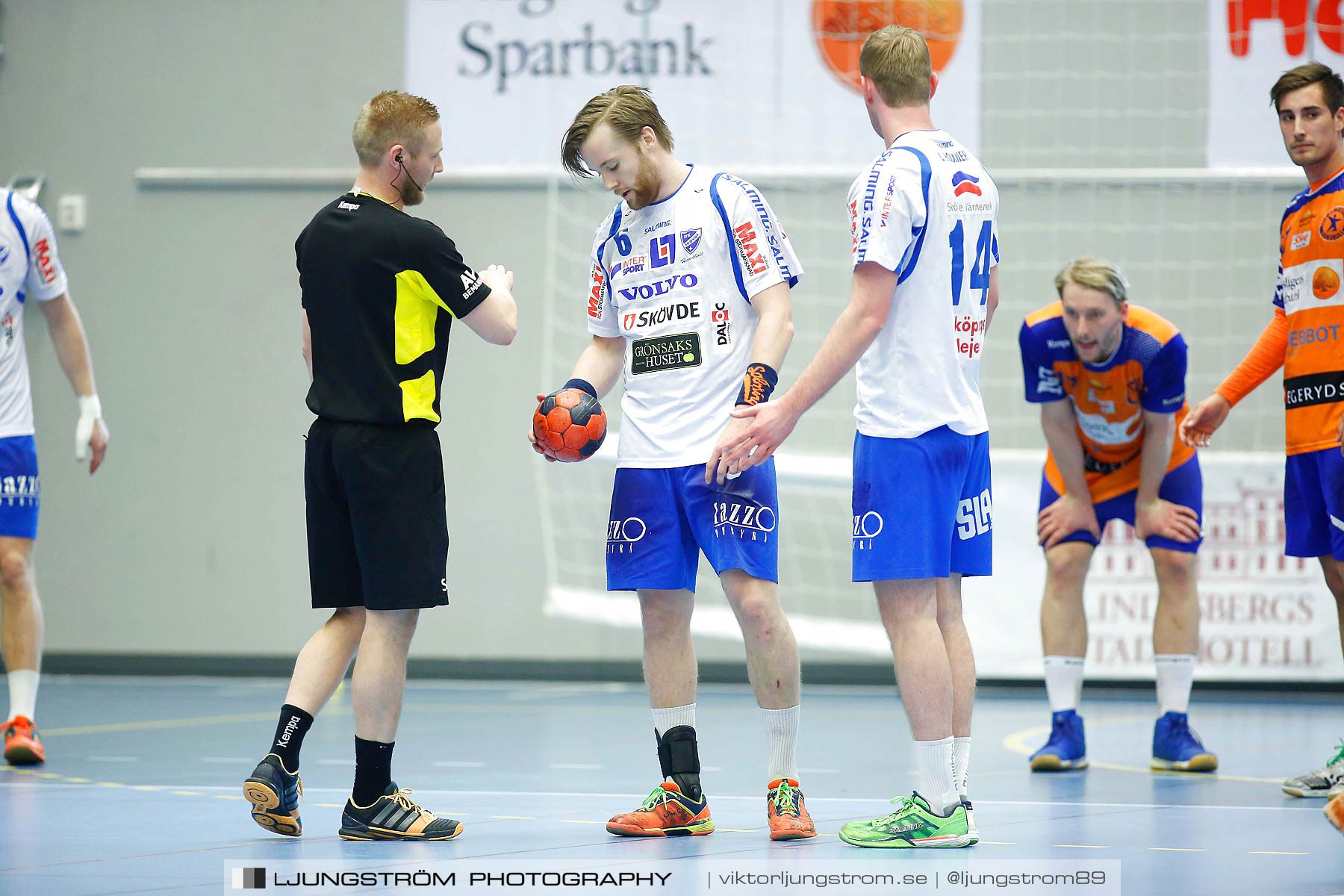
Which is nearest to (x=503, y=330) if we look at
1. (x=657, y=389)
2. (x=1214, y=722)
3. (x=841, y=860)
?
(x=657, y=389)

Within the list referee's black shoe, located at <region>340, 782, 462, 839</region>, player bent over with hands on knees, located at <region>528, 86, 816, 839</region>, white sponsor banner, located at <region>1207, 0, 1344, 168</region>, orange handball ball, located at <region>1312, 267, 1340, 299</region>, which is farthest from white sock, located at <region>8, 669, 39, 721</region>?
white sponsor banner, located at <region>1207, 0, 1344, 168</region>

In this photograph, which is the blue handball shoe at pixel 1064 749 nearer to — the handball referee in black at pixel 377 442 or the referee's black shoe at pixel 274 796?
the handball referee in black at pixel 377 442

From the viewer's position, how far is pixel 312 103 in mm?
10688

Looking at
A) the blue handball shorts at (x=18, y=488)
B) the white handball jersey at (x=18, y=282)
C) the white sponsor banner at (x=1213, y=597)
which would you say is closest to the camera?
the blue handball shorts at (x=18, y=488)

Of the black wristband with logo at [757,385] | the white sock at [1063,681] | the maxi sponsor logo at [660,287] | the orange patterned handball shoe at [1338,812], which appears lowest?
the white sock at [1063,681]

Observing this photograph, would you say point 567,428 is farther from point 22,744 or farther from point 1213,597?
point 1213,597

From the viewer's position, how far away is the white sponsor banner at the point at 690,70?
10.0 m

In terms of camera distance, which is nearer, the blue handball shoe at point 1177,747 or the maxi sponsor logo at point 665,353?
the maxi sponsor logo at point 665,353

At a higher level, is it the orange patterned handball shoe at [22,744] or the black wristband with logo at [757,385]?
the black wristband with logo at [757,385]

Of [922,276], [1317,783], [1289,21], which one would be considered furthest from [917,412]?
[1289,21]

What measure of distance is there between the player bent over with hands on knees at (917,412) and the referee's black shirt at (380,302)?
36.1 inches

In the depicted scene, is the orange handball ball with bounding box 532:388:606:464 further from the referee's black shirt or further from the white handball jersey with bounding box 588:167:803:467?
the referee's black shirt

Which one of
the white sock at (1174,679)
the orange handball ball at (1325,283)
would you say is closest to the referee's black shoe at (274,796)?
the white sock at (1174,679)

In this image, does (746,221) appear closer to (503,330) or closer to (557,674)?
(503,330)
